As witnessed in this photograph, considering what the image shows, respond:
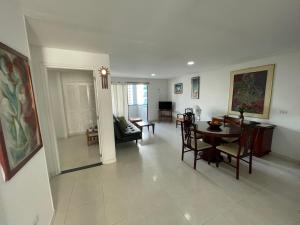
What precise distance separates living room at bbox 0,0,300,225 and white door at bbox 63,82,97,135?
3.94 ft

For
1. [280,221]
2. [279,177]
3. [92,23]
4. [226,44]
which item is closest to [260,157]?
[279,177]

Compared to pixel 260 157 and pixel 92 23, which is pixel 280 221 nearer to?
pixel 260 157

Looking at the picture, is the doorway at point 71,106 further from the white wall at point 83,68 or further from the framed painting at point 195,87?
the framed painting at point 195,87

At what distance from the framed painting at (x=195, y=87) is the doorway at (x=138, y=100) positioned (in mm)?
2461

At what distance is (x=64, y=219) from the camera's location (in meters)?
1.66

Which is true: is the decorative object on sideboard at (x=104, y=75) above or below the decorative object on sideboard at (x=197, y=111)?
above

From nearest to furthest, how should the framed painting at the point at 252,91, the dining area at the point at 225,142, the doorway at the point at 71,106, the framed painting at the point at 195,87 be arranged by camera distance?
the dining area at the point at 225,142 → the framed painting at the point at 252,91 → the doorway at the point at 71,106 → the framed painting at the point at 195,87

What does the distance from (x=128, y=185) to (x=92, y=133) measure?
2.40 metres

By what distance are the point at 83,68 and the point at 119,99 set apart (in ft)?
12.4

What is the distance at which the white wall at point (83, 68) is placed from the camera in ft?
7.58

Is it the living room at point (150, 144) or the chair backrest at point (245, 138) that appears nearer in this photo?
the living room at point (150, 144)

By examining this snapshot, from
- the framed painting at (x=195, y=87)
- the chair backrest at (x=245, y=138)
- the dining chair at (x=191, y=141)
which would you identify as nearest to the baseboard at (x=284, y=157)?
the chair backrest at (x=245, y=138)

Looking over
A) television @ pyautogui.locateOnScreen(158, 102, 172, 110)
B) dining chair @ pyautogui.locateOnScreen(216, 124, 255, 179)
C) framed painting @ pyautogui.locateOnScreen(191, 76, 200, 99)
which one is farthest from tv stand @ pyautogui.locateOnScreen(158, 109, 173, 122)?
dining chair @ pyautogui.locateOnScreen(216, 124, 255, 179)

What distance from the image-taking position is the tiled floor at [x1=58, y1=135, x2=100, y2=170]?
3.01 meters
